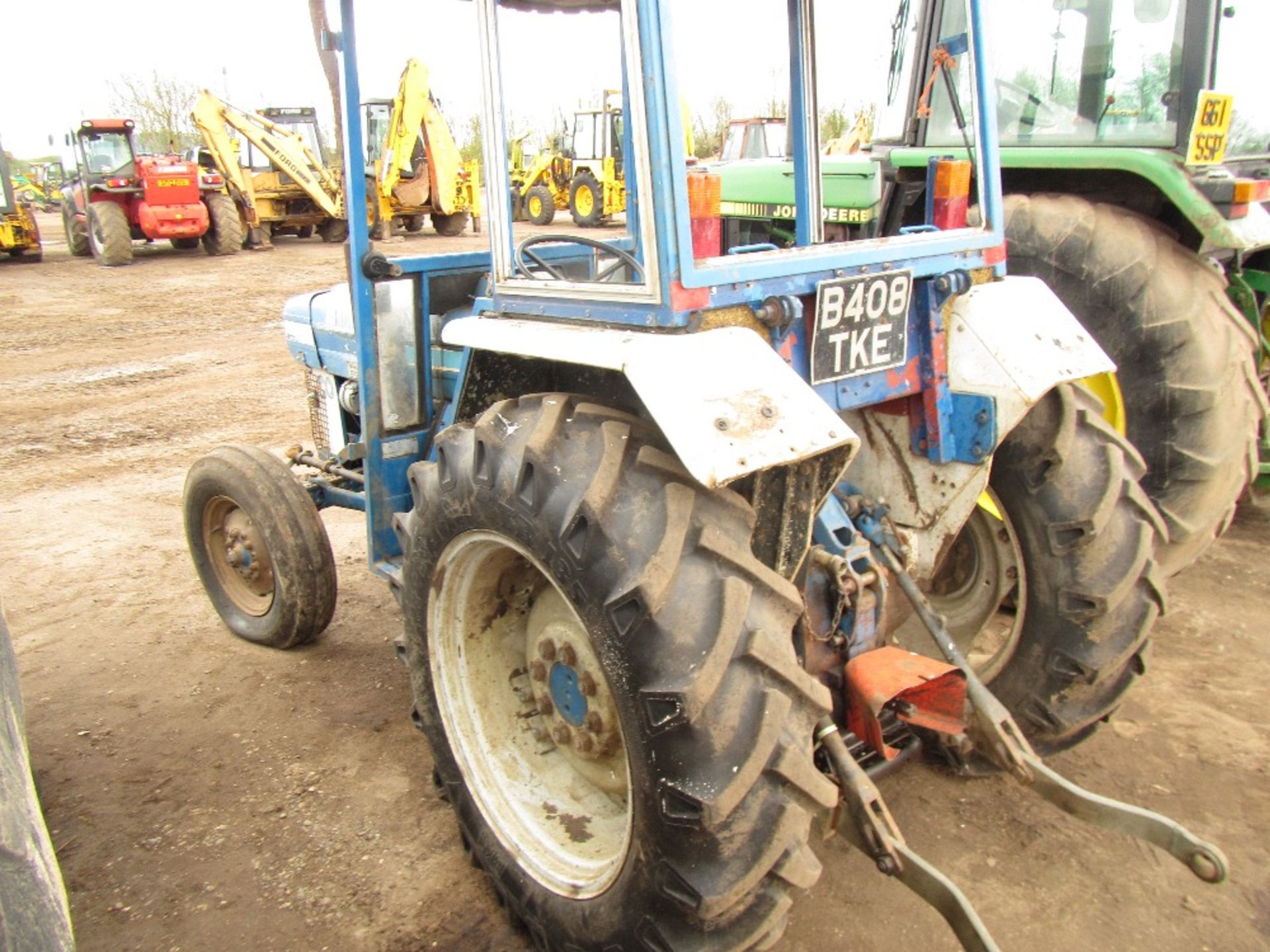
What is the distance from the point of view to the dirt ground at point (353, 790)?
2.44 m

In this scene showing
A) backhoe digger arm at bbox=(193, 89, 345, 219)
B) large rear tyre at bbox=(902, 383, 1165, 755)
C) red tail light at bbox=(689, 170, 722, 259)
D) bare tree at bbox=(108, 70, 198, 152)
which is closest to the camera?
red tail light at bbox=(689, 170, 722, 259)

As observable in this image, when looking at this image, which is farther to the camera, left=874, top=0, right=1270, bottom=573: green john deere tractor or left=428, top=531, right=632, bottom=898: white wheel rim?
left=874, top=0, right=1270, bottom=573: green john deere tractor

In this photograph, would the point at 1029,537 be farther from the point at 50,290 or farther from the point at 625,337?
the point at 50,290

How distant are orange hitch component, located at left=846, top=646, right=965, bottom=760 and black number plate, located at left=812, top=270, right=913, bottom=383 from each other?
27.2 inches

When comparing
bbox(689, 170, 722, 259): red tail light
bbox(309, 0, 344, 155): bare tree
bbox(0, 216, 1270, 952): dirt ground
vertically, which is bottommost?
bbox(0, 216, 1270, 952): dirt ground

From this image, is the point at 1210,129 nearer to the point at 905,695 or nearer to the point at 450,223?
the point at 905,695

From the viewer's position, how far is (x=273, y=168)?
19.3 m

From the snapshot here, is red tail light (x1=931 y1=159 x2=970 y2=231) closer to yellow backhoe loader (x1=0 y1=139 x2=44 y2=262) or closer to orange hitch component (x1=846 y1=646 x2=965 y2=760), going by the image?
orange hitch component (x1=846 y1=646 x2=965 y2=760)

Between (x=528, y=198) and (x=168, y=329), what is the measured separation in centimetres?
1247

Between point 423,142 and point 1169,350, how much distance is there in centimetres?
1615

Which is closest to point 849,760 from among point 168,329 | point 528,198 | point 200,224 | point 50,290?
point 168,329

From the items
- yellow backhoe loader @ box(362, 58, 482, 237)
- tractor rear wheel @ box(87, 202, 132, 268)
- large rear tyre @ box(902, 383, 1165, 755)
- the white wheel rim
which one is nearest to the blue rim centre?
the white wheel rim

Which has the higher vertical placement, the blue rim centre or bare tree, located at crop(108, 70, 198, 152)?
bare tree, located at crop(108, 70, 198, 152)

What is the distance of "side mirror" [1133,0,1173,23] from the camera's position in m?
3.88
